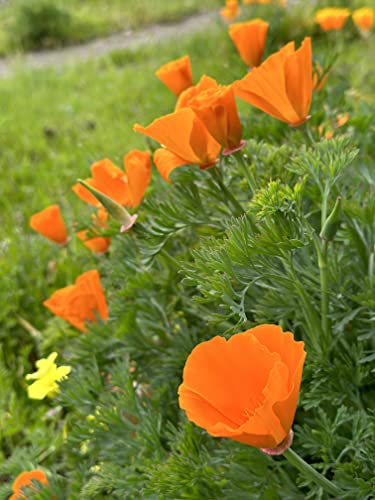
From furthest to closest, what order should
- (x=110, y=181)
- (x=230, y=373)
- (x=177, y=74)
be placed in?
(x=177, y=74) < (x=110, y=181) < (x=230, y=373)

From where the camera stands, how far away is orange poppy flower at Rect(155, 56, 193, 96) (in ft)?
3.46

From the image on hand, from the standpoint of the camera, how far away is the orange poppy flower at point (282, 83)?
2.49 ft

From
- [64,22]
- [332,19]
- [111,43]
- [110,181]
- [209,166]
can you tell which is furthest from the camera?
[64,22]

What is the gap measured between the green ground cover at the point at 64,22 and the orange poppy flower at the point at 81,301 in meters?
5.66

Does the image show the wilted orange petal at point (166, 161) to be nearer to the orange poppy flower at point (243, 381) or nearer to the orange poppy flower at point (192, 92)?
the orange poppy flower at point (192, 92)

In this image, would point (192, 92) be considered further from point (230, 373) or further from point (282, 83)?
point (230, 373)

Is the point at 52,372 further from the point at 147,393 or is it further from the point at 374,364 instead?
the point at 374,364

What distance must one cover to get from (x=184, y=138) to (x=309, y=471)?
1.39ft

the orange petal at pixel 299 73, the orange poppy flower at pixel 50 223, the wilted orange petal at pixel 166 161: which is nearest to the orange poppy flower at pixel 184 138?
the wilted orange petal at pixel 166 161

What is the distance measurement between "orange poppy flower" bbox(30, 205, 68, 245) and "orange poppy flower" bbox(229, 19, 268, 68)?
0.50 metres

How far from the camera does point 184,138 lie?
0.78 metres

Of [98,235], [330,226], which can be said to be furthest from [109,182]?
[330,226]

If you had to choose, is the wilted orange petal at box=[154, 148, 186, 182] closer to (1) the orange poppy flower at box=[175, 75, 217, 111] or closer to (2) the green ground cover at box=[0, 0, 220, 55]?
(1) the orange poppy flower at box=[175, 75, 217, 111]

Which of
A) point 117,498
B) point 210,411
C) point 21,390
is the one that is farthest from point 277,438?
point 21,390
